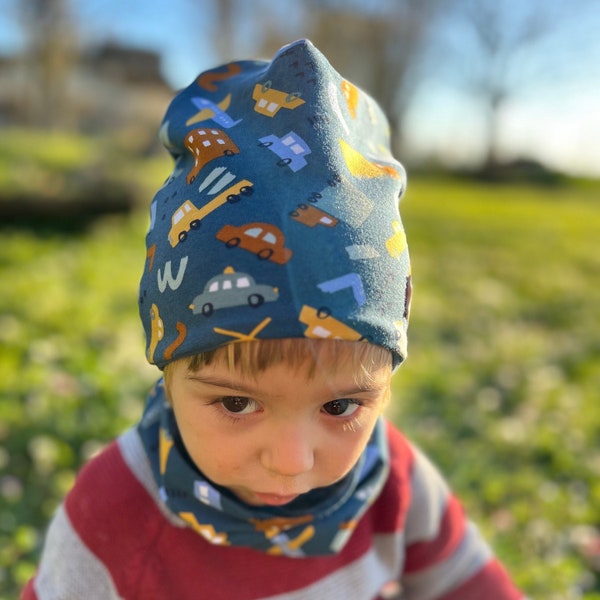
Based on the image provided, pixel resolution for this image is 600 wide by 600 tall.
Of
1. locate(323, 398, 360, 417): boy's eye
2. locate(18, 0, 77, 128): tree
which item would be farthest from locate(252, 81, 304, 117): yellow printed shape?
locate(18, 0, 77, 128): tree

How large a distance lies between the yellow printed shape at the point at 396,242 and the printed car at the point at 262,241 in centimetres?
21

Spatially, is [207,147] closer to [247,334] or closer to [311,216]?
[311,216]

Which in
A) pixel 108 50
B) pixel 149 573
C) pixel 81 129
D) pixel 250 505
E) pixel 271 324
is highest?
pixel 271 324

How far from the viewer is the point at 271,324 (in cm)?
117

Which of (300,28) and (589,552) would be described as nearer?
(589,552)

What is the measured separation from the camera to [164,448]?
1.51 meters

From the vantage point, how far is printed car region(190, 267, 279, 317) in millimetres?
1167

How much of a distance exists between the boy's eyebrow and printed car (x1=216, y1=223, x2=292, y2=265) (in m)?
0.23

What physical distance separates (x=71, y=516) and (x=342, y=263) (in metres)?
0.84

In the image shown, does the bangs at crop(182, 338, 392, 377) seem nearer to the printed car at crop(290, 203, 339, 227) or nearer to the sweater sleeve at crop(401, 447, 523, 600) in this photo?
the printed car at crop(290, 203, 339, 227)

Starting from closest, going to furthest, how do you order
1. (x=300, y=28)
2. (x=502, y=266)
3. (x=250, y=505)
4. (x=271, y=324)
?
(x=271, y=324), (x=250, y=505), (x=502, y=266), (x=300, y=28)

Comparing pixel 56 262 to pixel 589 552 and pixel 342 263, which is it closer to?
pixel 589 552

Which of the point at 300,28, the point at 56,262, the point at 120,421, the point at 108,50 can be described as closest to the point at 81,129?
the point at 108,50

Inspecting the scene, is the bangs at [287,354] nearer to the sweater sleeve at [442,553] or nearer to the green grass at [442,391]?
the sweater sleeve at [442,553]
